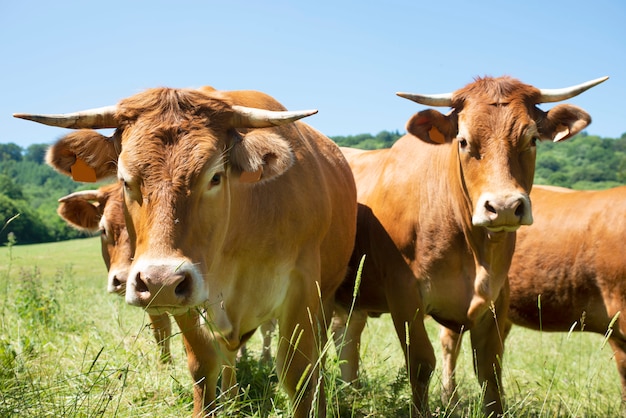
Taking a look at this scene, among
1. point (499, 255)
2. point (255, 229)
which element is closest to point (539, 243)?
point (499, 255)

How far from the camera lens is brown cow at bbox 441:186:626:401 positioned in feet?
21.2

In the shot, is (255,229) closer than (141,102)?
No

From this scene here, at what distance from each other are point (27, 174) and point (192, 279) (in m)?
120

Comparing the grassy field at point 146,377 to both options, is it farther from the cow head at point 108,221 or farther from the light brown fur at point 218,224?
the cow head at point 108,221

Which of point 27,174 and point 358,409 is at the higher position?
point 358,409

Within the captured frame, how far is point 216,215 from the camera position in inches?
131

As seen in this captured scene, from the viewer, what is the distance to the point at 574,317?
6746mm

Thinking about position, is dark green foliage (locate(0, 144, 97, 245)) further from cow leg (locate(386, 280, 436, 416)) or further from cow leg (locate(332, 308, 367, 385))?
cow leg (locate(332, 308, 367, 385))

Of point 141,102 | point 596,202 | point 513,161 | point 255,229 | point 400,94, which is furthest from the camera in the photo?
point 596,202

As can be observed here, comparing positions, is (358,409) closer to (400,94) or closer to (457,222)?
(457,222)

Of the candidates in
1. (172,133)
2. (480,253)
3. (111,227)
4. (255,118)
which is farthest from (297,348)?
(111,227)

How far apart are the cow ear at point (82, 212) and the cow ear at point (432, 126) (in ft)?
12.9

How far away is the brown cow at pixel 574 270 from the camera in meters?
6.46

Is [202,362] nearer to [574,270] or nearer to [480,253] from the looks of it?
[480,253]
